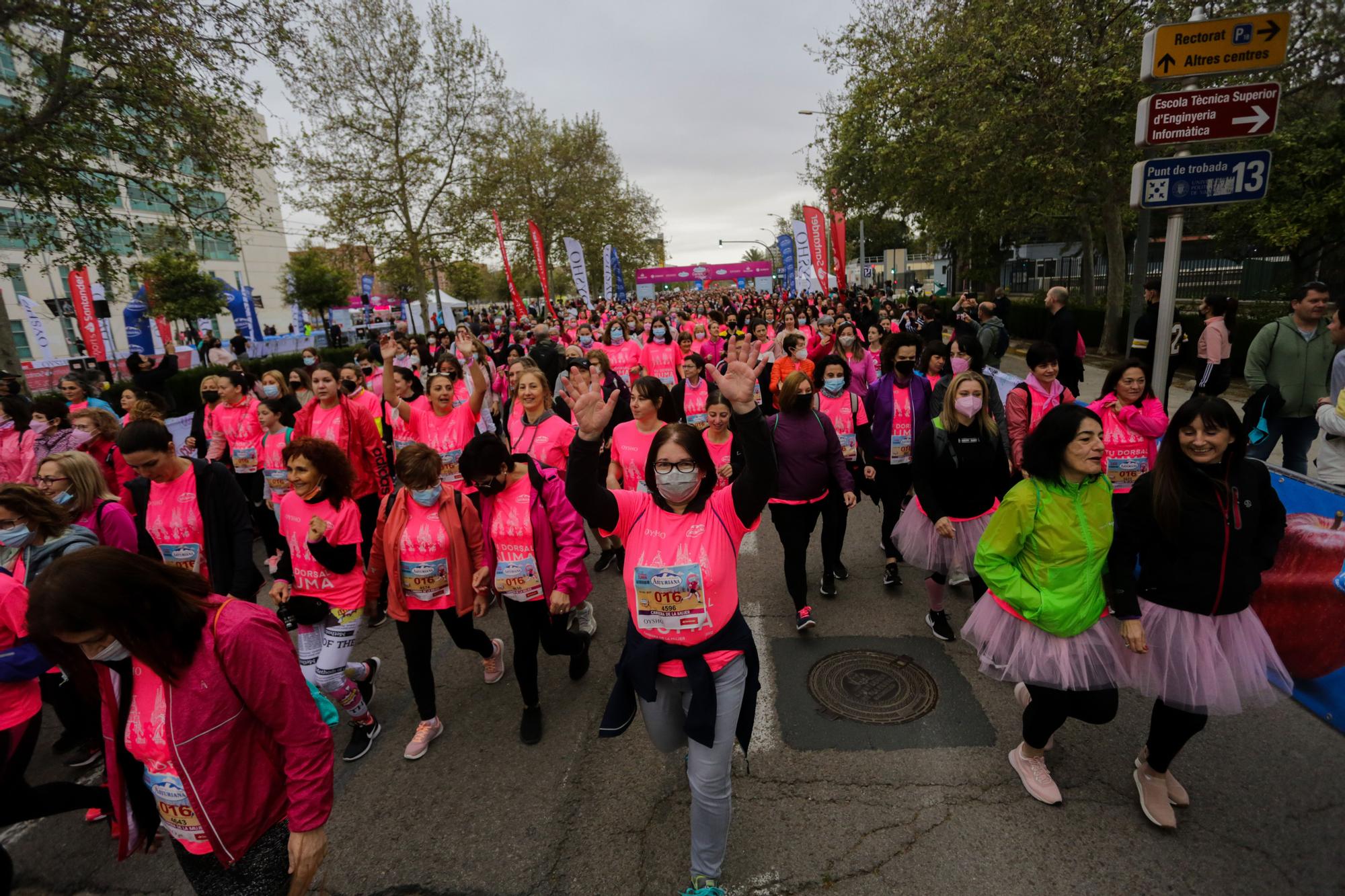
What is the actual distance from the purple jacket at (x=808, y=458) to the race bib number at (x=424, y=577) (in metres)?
2.36

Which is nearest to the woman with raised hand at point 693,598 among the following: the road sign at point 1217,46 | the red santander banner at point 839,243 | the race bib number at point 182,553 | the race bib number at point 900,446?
the race bib number at point 182,553

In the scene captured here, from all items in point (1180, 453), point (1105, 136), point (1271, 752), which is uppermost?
point (1105, 136)

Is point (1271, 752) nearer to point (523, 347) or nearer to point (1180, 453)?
point (1180, 453)

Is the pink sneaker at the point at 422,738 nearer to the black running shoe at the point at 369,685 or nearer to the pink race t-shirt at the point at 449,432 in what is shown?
the black running shoe at the point at 369,685

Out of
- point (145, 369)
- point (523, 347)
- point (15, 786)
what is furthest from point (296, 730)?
point (523, 347)

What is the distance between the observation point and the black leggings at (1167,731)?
9.04 ft

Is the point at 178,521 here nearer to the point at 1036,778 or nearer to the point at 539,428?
the point at 539,428

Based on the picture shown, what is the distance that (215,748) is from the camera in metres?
1.88

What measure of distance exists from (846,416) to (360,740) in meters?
4.30

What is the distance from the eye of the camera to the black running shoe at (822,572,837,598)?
5281 mm

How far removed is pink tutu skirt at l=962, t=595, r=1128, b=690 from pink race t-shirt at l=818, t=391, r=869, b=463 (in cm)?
272

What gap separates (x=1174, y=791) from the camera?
2949 mm

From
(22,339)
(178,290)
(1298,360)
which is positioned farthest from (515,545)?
(22,339)

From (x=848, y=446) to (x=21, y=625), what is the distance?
17.3 feet
